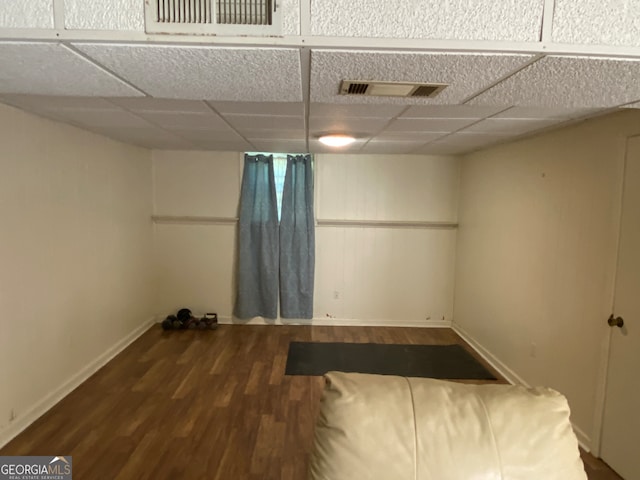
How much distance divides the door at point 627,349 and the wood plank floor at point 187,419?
0.64 feet

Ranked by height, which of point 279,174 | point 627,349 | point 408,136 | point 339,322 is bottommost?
point 339,322

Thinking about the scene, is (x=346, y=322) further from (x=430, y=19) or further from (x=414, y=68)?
(x=430, y=19)

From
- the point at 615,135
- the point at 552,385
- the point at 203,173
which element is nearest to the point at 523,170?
the point at 615,135

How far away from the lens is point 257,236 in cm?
457

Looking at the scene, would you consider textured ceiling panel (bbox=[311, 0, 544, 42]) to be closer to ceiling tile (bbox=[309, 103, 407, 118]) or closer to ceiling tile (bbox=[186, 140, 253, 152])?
ceiling tile (bbox=[309, 103, 407, 118])

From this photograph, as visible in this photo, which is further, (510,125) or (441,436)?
(510,125)

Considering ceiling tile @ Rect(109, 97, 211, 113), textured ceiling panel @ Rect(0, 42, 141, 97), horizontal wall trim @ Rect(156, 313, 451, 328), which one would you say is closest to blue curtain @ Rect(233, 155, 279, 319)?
horizontal wall trim @ Rect(156, 313, 451, 328)

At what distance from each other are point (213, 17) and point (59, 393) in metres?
3.07

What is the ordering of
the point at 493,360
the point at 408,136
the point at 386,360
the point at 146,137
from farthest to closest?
1. the point at 386,360
2. the point at 493,360
3. the point at 146,137
4. the point at 408,136

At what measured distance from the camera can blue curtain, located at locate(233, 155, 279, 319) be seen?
4.51 m

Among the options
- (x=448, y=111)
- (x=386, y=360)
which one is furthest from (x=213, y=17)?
(x=386, y=360)

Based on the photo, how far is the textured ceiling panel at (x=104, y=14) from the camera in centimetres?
110

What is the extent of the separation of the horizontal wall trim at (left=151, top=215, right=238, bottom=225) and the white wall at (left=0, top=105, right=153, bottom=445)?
53 centimetres

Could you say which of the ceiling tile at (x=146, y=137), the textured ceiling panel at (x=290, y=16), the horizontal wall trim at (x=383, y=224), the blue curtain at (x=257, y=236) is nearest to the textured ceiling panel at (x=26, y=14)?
the textured ceiling panel at (x=290, y=16)
